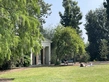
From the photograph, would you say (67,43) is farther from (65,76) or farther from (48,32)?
(48,32)

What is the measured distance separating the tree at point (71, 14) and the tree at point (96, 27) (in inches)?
200

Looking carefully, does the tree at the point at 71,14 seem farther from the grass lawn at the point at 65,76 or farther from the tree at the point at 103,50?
the grass lawn at the point at 65,76

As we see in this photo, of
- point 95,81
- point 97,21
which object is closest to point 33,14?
point 95,81

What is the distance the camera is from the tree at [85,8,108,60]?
63.6m

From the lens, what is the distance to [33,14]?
2005cm

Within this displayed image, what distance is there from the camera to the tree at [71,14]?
60.4 meters

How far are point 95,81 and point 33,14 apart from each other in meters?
6.78

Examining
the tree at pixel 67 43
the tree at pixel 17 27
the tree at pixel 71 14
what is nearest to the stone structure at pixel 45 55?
the tree at pixel 67 43

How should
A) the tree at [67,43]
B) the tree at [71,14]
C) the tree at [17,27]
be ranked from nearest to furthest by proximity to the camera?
the tree at [17,27] → the tree at [67,43] → the tree at [71,14]

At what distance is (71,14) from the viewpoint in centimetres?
6100

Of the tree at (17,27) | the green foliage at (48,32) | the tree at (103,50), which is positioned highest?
the green foliage at (48,32)

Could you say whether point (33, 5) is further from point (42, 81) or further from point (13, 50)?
point (42, 81)

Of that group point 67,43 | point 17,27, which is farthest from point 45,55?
point 17,27

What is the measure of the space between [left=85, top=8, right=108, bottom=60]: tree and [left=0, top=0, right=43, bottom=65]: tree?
43437 millimetres
